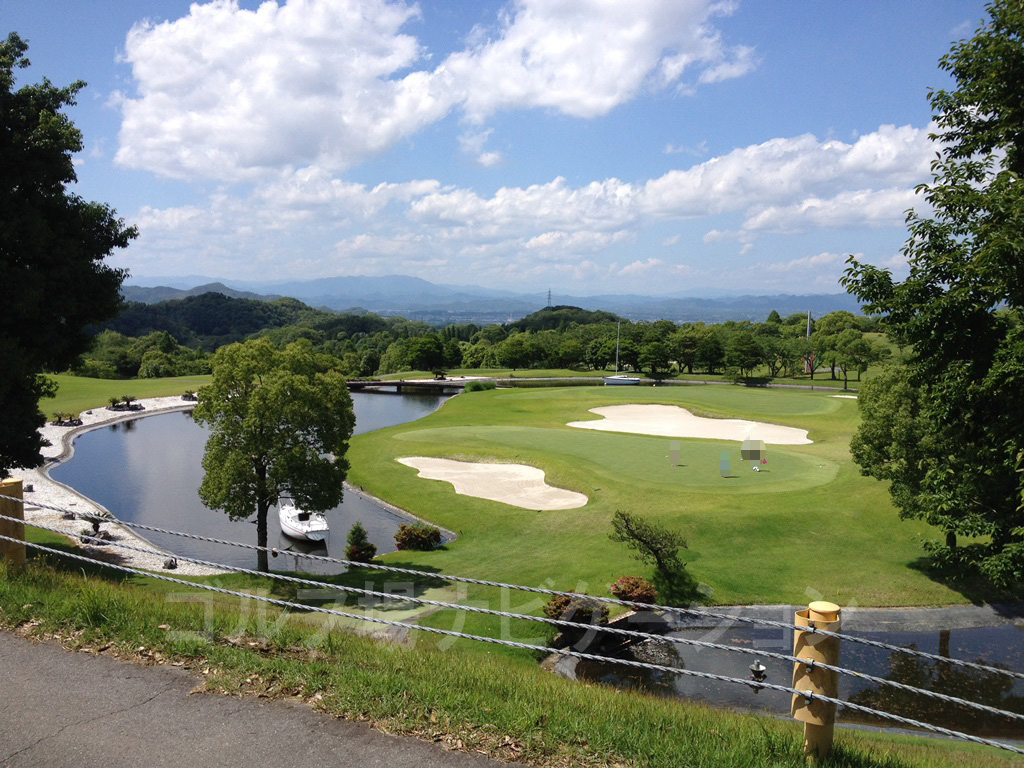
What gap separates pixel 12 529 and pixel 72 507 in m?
29.4

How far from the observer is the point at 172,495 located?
36.8m

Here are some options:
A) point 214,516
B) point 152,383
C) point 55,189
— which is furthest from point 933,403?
point 152,383

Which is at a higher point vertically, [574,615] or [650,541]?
[650,541]

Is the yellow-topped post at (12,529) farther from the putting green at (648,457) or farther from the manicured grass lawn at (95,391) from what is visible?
the manicured grass lawn at (95,391)

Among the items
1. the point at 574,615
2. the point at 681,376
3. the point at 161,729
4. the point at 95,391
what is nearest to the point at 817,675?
the point at 161,729

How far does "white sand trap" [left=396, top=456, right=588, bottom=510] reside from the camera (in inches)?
1195

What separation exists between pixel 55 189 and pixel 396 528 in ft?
57.7

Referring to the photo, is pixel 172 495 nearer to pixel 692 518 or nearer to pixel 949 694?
pixel 692 518

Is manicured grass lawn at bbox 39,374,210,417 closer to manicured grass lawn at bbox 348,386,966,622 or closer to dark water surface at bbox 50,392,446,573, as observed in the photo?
dark water surface at bbox 50,392,446,573

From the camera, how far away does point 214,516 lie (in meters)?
32.4

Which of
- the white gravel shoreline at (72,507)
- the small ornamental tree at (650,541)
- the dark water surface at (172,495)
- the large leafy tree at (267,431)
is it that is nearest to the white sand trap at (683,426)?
the dark water surface at (172,495)

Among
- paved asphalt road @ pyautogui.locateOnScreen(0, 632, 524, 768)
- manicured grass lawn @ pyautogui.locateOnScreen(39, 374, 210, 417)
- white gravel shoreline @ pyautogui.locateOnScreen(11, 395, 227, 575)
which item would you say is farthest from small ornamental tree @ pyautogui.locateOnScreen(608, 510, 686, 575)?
manicured grass lawn @ pyautogui.locateOnScreen(39, 374, 210, 417)

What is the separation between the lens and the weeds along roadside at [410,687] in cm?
494

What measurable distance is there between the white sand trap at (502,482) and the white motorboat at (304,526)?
6877 millimetres
